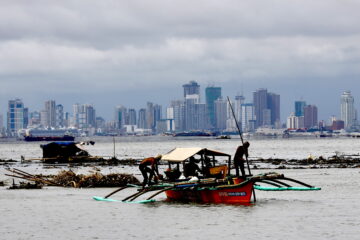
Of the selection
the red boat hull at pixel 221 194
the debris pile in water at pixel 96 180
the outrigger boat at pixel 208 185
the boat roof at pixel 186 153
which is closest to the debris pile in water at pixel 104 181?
the debris pile in water at pixel 96 180

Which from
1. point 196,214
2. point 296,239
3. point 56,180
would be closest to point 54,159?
point 56,180

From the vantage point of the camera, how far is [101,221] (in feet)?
117

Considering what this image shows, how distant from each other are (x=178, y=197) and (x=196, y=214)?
18.5 ft

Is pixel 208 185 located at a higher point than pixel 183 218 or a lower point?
higher

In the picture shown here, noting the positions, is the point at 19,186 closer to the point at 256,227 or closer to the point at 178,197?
the point at 178,197

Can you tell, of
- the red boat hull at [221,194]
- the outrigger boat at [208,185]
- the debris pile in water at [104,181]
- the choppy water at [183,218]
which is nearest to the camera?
the choppy water at [183,218]

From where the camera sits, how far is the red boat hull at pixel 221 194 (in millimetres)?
38875

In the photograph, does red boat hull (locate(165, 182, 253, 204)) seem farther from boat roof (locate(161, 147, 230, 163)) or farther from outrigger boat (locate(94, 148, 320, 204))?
boat roof (locate(161, 147, 230, 163))

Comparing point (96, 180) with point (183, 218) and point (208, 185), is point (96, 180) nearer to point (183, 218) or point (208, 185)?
point (208, 185)

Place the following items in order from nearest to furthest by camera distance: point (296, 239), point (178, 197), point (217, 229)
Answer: point (296, 239)
point (217, 229)
point (178, 197)

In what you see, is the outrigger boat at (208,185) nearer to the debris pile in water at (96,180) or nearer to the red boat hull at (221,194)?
the red boat hull at (221,194)

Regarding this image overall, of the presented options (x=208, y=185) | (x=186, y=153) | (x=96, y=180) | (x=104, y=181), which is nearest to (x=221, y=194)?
(x=208, y=185)

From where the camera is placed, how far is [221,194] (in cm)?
3959

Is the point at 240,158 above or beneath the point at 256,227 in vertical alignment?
above
